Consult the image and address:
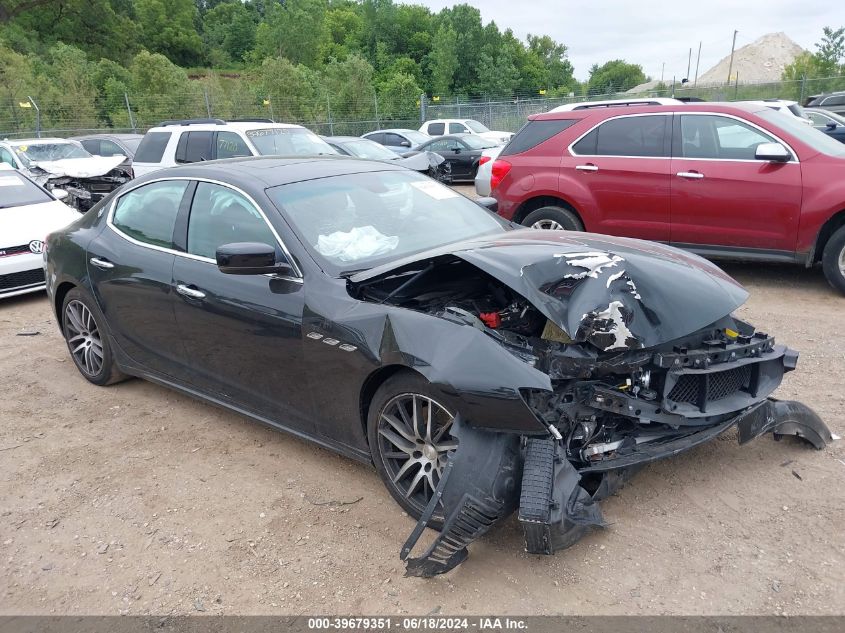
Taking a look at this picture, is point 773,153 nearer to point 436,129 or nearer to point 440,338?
point 440,338

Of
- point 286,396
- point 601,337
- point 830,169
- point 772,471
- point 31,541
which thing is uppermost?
point 830,169

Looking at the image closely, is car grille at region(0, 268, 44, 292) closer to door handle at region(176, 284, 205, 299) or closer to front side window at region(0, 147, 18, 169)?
door handle at region(176, 284, 205, 299)

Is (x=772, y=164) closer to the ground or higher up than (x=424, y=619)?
higher up

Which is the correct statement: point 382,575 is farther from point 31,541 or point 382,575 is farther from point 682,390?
point 31,541

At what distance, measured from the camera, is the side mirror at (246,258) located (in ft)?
11.5

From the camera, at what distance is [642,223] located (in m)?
7.29

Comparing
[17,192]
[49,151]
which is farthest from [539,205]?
[49,151]

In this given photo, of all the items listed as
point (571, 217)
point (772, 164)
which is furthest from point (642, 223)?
point (772, 164)

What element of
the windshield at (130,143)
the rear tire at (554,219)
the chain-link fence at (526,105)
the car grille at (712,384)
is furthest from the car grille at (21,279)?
the chain-link fence at (526,105)

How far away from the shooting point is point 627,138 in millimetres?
7414

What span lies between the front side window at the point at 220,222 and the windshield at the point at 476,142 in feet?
47.8

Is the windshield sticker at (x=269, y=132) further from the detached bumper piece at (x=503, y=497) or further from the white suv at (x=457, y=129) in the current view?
the white suv at (x=457, y=129)

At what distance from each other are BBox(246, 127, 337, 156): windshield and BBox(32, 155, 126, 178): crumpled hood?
15.7 ft

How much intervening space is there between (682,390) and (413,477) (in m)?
1.33
